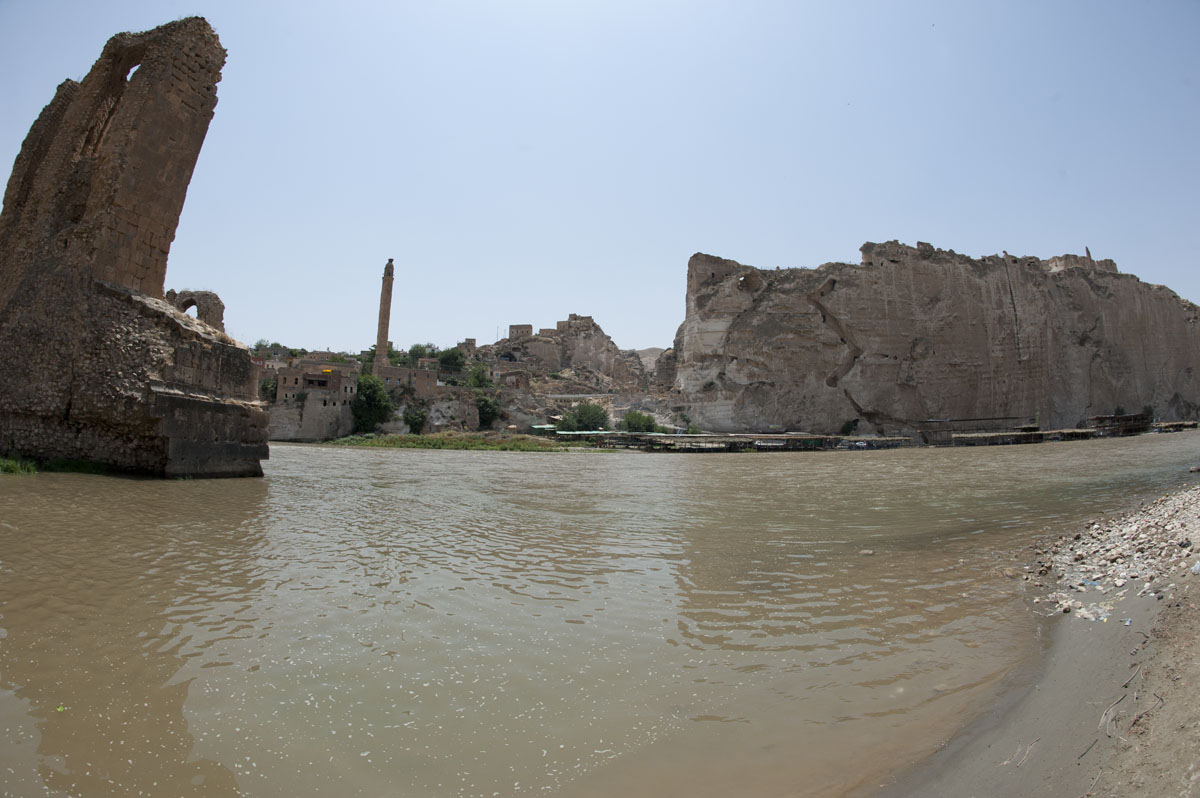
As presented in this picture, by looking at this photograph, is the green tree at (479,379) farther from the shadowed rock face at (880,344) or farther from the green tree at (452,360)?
the shadowed rock face at (880,344)

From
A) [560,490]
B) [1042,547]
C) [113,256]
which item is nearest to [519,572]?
[1042,547]

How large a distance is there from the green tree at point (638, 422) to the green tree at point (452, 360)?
93.9ft

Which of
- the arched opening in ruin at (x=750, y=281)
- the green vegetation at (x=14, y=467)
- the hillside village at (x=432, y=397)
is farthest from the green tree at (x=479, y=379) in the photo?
the green vegetation at (x=14, y=467)

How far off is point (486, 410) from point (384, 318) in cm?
1406

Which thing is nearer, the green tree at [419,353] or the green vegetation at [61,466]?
the green vegetation at [61,466]

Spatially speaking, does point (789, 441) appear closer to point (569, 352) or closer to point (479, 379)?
point (479, 379)

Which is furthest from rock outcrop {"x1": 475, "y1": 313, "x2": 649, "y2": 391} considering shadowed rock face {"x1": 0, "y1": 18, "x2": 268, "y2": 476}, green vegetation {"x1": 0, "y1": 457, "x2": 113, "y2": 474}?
green vegetation {"x1": 0, "y1": 457, "x2": 113, "y2": 474}

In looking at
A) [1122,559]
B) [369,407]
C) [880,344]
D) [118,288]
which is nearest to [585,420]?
[369,407]

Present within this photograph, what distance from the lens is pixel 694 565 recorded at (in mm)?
5090

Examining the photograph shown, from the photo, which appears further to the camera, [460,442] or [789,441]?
[460,442]

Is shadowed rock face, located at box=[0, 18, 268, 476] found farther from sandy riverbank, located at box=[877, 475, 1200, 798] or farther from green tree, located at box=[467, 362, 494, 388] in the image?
green tree, located at box=[467, 362, 494, 388]

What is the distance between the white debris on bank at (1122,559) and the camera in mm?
3584

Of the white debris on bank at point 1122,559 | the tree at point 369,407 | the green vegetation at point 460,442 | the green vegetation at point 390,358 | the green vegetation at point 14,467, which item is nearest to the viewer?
the white debris on bank at point 1122,559

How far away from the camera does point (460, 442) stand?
105 feet
